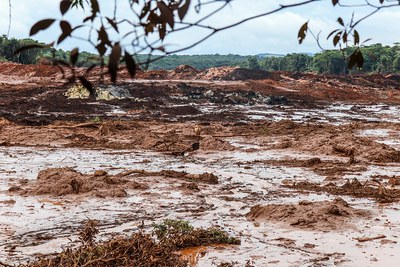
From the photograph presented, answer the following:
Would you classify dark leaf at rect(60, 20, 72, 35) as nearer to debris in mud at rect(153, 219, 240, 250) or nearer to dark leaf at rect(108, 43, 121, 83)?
dark leaf at rect(108, 43, 121, 83)

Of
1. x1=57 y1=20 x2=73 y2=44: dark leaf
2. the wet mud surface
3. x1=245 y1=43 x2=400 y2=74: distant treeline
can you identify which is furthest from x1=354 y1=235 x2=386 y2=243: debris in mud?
x1=245 y1=43 x2=400 y2=74: distant treeline

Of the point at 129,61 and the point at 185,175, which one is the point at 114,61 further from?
the point at 185,175

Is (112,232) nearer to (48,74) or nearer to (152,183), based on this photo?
(152,183)

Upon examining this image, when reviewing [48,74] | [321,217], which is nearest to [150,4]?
[321,217]

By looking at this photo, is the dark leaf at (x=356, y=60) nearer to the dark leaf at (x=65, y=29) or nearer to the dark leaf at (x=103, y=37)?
the dark leaf at (x=103, y=37)

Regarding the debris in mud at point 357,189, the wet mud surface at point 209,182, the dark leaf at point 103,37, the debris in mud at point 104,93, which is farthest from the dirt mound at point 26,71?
the dark leaf at point 103,37

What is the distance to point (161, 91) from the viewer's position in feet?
112

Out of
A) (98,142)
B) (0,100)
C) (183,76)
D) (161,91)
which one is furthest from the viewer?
(183,76)

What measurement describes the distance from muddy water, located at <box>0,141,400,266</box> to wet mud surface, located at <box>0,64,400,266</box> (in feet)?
0.07

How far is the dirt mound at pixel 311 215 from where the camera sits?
7.54m

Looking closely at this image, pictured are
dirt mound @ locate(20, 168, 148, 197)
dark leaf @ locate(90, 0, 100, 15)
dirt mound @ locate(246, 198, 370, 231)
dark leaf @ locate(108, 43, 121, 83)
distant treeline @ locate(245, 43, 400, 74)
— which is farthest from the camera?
distant treeline @ locate(245, 43, 400, 74)

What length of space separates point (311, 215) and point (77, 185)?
382cm

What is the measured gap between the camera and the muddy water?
6.37 metres

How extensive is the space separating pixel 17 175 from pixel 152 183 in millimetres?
2674
